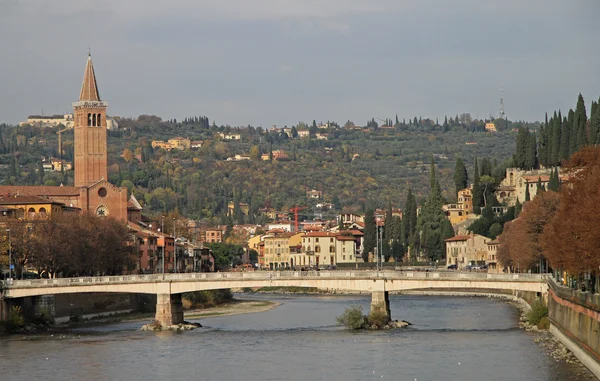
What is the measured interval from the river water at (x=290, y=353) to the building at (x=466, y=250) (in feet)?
218

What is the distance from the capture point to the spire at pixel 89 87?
14700 cm

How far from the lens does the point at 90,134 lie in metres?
147

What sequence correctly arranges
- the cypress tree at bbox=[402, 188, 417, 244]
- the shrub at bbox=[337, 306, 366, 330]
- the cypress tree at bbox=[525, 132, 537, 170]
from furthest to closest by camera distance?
the cypress tree at bbox=[525, 132, 537, 170] → the cypress tree at bbox=[402, 188, 417, 244] → the shrub at bbox=[337, 306, 366, 330]

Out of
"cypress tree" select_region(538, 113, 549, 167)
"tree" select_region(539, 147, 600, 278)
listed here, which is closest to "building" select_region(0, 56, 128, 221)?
"cypress tree" select_region(538, 113, 549, 167)

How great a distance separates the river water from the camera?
6078 centimetres

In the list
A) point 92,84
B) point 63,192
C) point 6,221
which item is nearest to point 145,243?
point 63,192

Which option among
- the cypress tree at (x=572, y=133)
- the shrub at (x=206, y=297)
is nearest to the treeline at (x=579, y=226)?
the shrub at (x=206, y=297)

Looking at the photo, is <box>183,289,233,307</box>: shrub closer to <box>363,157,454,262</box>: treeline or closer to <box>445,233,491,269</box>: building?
<box>445,233,491,269</box>: building

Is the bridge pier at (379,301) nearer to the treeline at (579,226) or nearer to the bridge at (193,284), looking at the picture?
the bridge at (193,284)

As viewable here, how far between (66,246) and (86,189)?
126 ft

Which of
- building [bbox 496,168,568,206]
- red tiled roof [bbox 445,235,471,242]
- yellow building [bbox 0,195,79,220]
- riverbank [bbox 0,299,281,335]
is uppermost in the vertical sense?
building [bbox 496,168,568,206]

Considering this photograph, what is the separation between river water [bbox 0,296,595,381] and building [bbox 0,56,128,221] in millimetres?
46734

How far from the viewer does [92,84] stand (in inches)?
5817

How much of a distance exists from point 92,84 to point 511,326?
249 feet
